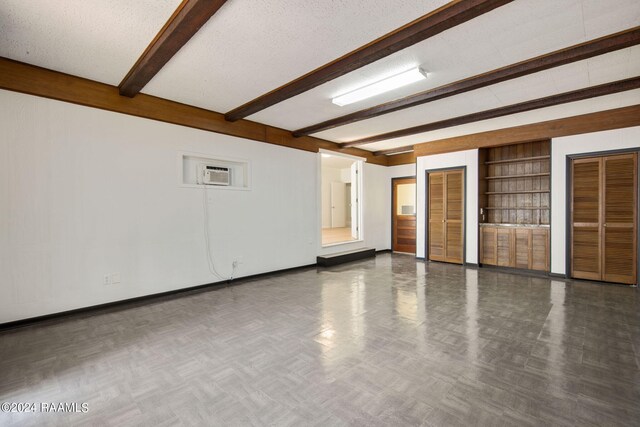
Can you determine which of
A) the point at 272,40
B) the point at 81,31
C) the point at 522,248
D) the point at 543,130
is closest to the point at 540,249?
the point at 522,248


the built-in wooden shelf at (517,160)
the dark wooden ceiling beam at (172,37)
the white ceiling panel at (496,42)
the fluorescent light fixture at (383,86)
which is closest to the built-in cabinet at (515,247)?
the built-in wooden shelf at (517,160)

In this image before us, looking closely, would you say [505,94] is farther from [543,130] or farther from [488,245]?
[488,245]

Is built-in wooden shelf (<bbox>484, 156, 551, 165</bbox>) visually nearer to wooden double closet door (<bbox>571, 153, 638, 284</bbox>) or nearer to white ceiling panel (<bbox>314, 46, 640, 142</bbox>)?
wooden double closet door (<bbox>571, 153, 638, 284</bbox>)

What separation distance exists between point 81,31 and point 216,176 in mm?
2383

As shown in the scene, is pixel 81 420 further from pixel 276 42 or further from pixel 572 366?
pixel 572 366

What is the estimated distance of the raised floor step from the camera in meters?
6.26

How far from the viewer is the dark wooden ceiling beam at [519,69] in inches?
104

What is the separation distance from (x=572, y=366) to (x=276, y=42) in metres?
3.63

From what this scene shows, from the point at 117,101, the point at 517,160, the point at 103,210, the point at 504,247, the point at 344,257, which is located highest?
the point at 117,101

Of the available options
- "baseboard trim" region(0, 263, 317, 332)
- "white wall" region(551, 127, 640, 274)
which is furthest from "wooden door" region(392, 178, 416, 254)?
"baseboard trim" region(0, 263, 317, 332)

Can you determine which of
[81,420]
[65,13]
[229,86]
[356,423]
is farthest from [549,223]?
[65,13]

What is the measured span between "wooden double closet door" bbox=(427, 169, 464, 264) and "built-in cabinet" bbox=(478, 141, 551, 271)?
0.42 metres

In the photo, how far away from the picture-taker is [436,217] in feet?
22.2

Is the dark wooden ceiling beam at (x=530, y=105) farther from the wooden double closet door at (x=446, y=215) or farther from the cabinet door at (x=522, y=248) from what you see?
the cabinet door at (x=522, y=248)
